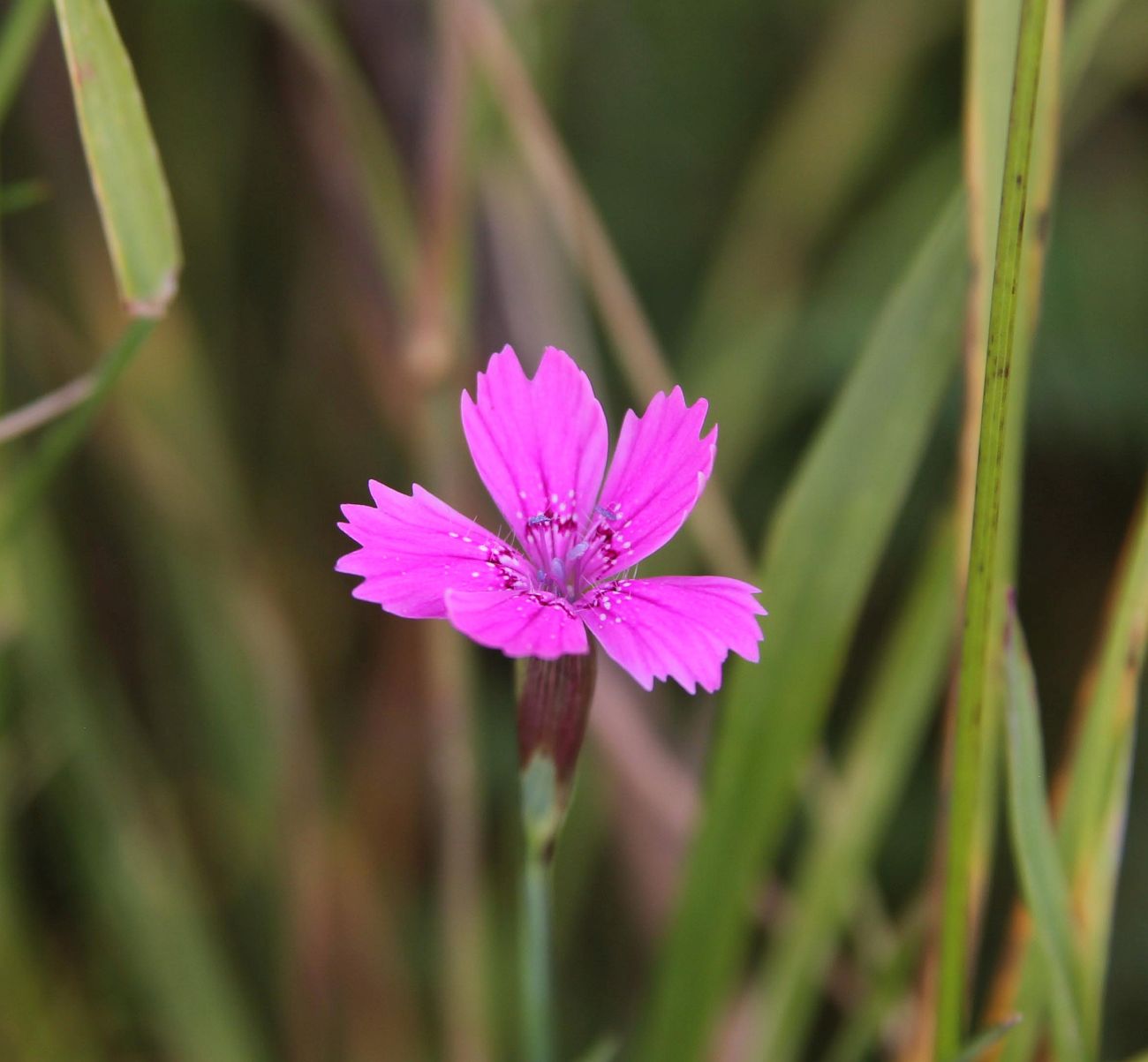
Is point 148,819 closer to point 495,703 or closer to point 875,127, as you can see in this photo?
point 495,703

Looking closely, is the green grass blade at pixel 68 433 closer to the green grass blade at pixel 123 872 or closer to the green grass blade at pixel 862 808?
the green grass blade at pixel 123 872

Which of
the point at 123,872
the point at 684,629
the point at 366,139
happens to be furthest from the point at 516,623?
the point at 123,872

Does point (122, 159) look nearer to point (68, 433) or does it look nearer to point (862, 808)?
point (68, 433)

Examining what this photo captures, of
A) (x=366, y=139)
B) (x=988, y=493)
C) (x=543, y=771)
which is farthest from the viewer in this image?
(x=366, y=139)

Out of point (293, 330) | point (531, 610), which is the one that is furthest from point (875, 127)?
point (531, 610)

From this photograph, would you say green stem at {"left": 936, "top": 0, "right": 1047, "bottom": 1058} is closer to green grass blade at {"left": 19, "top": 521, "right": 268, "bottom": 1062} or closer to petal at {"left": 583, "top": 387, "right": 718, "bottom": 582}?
petal at {"left": 583, "top": 387, "right": 718, "bottom": 582}

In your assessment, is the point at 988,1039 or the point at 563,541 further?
the point at 563,541
